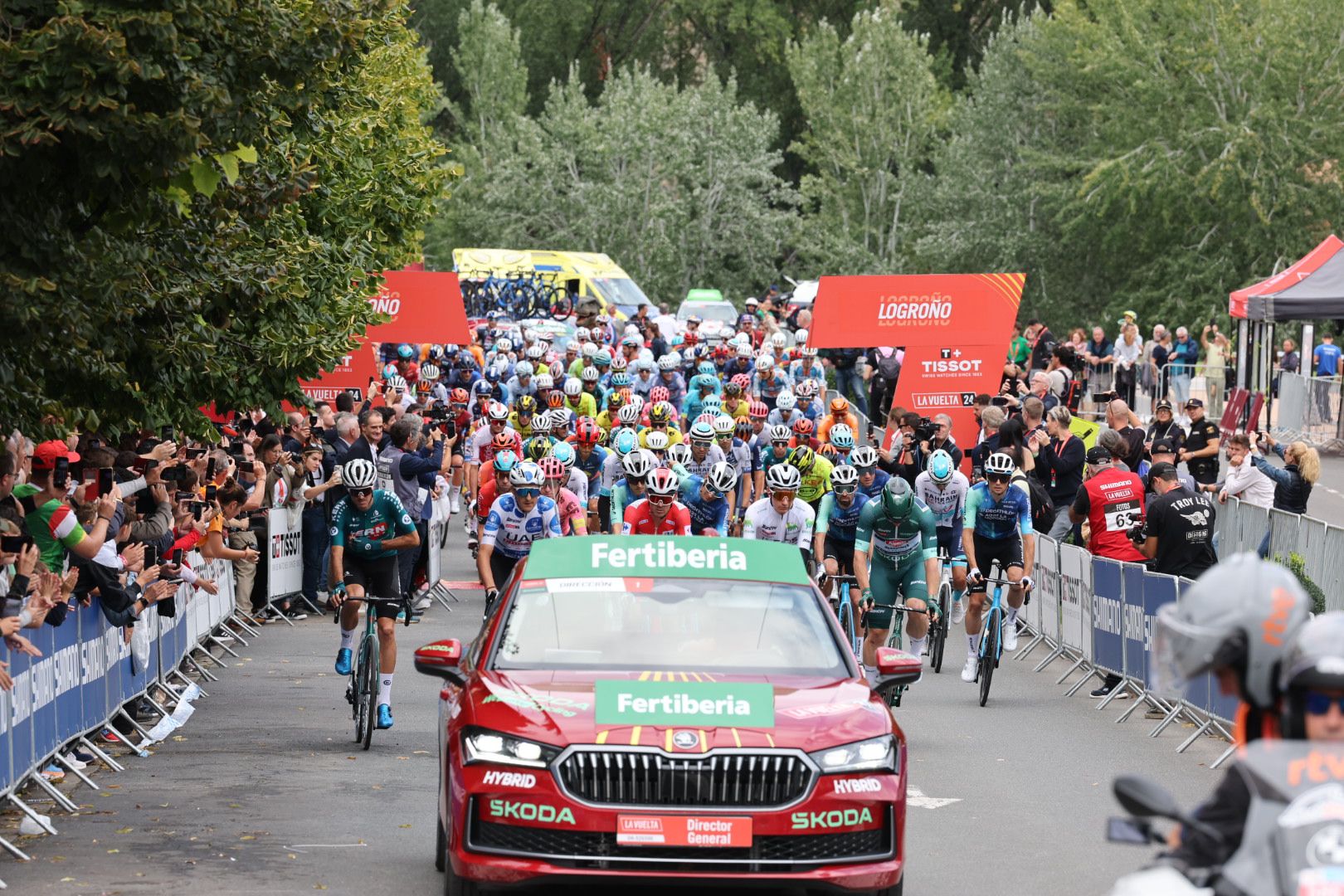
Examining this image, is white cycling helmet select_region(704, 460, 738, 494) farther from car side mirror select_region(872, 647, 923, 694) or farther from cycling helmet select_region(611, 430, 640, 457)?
car side mirror select_region(872, 647, 923, 694)

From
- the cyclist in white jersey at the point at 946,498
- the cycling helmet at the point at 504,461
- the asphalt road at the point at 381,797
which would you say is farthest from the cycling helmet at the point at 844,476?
the cycling helmet at the point at 504,461

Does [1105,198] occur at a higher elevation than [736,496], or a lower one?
higher

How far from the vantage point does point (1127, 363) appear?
36781mm

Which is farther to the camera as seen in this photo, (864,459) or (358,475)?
(864,459)

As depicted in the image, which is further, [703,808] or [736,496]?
[736,496]

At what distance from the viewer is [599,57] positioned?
9000 centimetres

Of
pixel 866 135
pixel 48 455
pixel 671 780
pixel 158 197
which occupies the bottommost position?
pixel 671 780

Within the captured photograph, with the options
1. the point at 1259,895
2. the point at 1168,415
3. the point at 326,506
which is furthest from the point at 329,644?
the point at 1259,895

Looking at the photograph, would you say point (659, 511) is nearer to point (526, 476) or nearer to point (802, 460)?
point (526, 476)

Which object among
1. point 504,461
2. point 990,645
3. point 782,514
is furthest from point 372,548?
point 990,645

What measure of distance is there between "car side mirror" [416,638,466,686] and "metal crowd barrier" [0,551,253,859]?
232 centimetres

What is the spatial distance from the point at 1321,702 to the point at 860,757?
12.1ft

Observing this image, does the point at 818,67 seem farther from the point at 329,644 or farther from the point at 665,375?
the point at 329,644

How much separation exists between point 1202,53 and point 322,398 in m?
29.9
